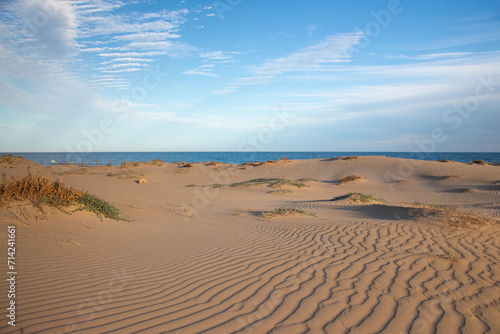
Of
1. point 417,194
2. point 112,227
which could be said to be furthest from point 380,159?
point 112,227

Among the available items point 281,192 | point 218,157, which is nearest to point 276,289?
point 281,192

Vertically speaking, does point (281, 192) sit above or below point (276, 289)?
below

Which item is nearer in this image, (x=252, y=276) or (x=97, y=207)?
(x=252, y=276)

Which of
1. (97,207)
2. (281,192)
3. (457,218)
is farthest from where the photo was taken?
(281,192)

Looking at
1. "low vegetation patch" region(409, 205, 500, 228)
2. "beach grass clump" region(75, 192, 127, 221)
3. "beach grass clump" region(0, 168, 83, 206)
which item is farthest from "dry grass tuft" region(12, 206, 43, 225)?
"low vegetation patch" region(409, 205, 500, 228)

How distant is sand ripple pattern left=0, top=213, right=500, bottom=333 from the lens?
2.88 metres

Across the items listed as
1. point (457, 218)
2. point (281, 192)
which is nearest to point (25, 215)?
point (457, 218)

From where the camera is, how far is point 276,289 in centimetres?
364

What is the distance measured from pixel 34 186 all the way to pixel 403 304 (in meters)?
7.93

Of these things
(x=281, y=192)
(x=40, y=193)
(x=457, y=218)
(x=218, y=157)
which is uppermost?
(x=218, y=157)

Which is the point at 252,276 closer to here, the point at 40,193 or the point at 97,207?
the point at 97,207

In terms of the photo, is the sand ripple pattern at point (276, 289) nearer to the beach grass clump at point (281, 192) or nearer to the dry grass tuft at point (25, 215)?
the dry grass tuft at point (25, 215)

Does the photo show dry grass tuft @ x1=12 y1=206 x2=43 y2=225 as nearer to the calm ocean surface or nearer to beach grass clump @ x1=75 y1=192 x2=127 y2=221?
beach grass clump @ x1=75 y1=192 x2=127 y2=221

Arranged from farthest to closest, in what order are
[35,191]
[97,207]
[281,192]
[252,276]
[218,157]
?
1. [218,157]
2. [281,192]
3. [97,207]
4. [35,191]
5. [252,276]
